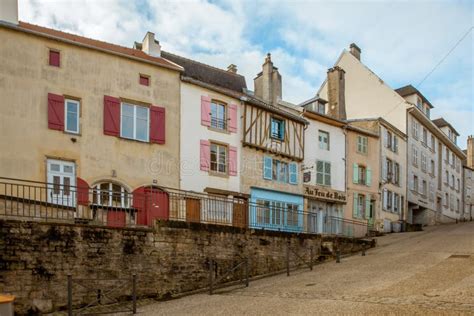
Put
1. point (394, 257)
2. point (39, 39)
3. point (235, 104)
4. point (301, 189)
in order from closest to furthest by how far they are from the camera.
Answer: point (39, 39), point (394, 257), point (235, 104), point (301, 189)

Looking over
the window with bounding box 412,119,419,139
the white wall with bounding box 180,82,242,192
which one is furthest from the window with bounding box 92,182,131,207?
the window with bounding box 412,119,419,139

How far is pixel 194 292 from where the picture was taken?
13.3 metres

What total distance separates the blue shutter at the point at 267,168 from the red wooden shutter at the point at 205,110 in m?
3.47

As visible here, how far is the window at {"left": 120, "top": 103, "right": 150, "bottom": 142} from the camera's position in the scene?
55.1 ft

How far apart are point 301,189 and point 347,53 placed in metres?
12.1

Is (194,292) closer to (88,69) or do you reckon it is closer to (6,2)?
(88,69)

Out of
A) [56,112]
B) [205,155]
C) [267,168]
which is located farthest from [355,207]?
[56,112]

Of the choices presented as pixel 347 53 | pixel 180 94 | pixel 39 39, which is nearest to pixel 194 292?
pixel 180 94

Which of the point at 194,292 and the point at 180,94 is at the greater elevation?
the point at 180,94

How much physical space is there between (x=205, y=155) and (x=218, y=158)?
85 centimetres

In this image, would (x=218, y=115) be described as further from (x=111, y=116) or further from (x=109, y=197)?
(x=109, y=197)

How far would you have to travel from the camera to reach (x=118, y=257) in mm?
12117

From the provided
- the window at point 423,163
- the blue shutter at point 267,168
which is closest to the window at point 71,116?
the blue shutter at point 267,168

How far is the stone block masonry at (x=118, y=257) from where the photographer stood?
10.6 m
